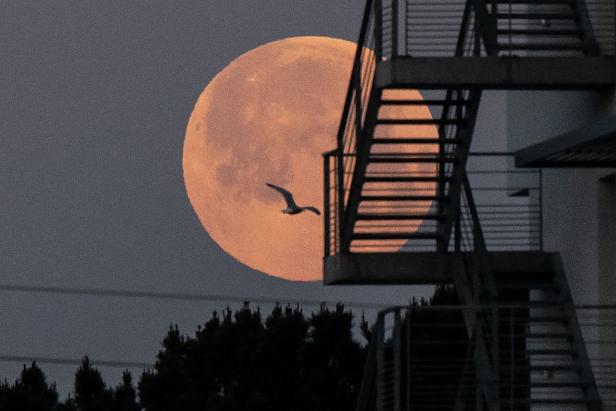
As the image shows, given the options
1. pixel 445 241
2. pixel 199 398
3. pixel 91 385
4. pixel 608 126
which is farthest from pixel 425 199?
pixel 91 385

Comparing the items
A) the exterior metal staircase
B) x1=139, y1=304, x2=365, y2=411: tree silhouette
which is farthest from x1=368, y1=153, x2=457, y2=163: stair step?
x1=139, y1=304, x2=365, y2=411: tree silhouette

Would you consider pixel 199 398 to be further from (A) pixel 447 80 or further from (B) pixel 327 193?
(A) pixel 447 80

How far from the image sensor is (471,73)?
31469 mm

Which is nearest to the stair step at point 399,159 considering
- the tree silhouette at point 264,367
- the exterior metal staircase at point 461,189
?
the exterior metal staircase at point 461,189

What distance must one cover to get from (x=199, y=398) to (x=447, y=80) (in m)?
41.3

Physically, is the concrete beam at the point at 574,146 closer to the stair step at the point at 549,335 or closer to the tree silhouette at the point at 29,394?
the stair step at the point at 549,335

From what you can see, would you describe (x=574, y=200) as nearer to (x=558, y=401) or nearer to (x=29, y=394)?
(x=558, y=401)

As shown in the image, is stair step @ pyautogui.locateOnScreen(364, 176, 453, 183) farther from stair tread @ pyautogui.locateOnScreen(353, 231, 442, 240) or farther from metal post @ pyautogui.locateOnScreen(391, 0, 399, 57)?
metal post @ pyautogui.locateOnScreen(391, 0, 399, 57)

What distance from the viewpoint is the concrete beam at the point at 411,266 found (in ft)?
115

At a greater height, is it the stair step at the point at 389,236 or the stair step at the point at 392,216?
the stair step at the point at 392,216

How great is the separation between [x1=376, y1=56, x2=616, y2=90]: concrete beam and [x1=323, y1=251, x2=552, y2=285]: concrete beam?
13.0 ft

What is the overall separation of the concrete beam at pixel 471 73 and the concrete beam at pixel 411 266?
3977 mm

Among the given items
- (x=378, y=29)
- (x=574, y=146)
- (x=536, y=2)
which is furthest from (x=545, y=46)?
(x=574, y=146)

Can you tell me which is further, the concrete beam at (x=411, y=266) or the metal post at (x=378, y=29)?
the concrete beam at (x=411, y=266)
